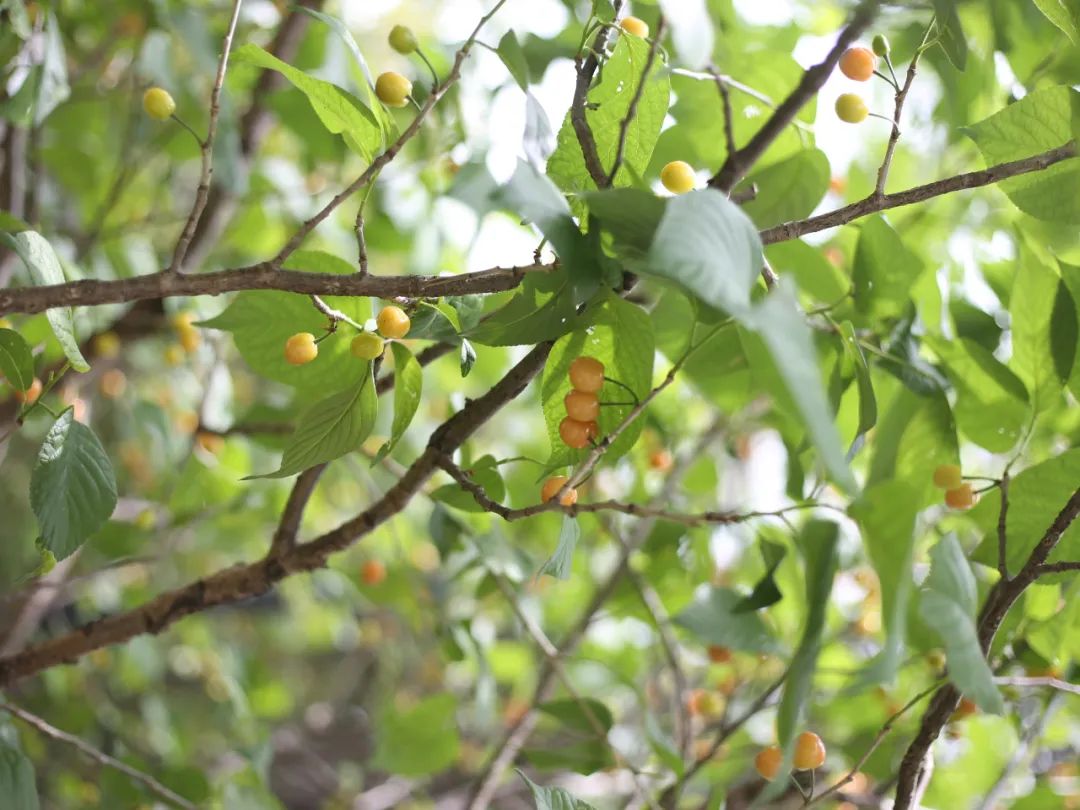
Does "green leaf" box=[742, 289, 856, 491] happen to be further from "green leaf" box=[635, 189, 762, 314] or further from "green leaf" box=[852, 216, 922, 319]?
"green leaf" box=[852, 216, 922, 319]

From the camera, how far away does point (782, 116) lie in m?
0.49

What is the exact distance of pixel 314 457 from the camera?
1.41 ft

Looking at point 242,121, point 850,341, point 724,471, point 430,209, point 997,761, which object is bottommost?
point 997,761

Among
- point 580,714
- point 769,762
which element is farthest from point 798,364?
point 580,714

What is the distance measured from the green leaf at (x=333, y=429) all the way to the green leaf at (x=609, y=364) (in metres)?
0.08

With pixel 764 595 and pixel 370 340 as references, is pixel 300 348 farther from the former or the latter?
pixel 764 595

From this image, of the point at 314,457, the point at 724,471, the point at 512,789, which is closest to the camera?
the point at 314,457

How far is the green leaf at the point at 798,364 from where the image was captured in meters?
0.23

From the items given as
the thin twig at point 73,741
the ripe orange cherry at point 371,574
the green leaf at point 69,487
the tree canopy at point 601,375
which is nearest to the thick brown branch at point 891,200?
the tree canopy at point 601,375

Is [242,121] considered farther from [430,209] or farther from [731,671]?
[731,671]

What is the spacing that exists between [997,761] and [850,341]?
65 centimetres

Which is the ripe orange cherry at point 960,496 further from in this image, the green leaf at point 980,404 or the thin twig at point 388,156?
the thin twig at point 388,156

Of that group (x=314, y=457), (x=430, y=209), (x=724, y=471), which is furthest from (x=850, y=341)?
(x=724, y=471)

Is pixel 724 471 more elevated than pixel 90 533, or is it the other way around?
pixel 90 533
